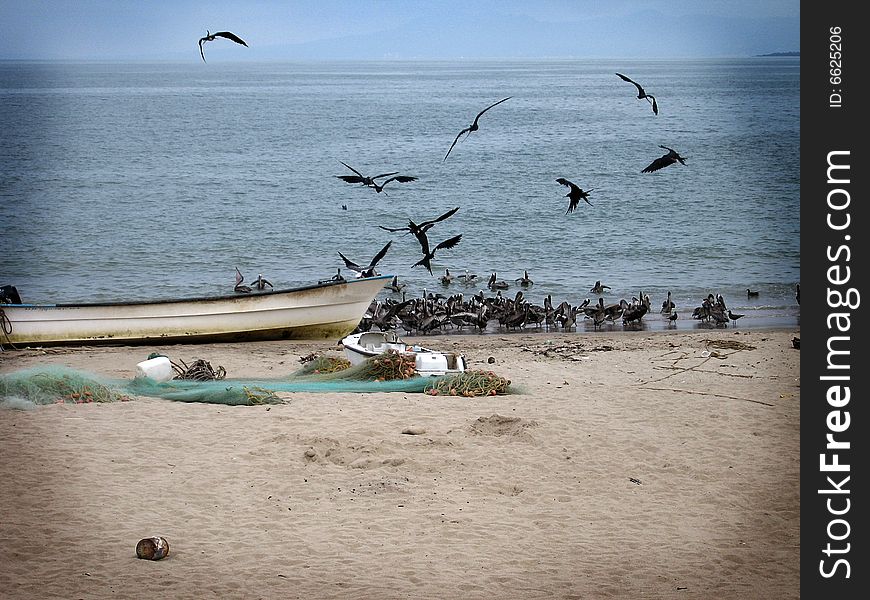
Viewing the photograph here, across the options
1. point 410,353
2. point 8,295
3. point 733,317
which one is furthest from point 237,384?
point 733,317

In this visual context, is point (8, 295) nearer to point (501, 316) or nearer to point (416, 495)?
point (501, 316)

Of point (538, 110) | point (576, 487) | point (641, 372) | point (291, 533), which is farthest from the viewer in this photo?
point (538, 110)

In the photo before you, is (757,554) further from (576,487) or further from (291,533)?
(291,533)

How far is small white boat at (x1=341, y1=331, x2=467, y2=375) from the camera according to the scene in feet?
16.7

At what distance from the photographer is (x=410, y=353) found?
520cm

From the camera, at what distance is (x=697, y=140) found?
25.5 metres

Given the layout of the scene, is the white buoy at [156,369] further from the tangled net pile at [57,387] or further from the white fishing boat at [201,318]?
the white fishing boat at [201,318]

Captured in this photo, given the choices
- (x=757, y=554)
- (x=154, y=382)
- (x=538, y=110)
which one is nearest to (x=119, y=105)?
(x=538, y=110)

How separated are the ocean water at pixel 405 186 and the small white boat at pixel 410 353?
1639 mm

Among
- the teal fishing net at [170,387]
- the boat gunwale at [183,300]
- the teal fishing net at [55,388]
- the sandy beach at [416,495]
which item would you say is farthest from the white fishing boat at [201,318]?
the sandy beach at [416,495]

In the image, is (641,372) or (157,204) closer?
(641,372)

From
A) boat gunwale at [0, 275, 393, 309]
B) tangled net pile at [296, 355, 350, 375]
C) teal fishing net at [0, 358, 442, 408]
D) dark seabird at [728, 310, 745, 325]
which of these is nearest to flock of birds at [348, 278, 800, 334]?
dark seabird at [728, 310, 745, 325]

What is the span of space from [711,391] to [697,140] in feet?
71.0

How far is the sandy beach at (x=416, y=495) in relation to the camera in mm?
2668
